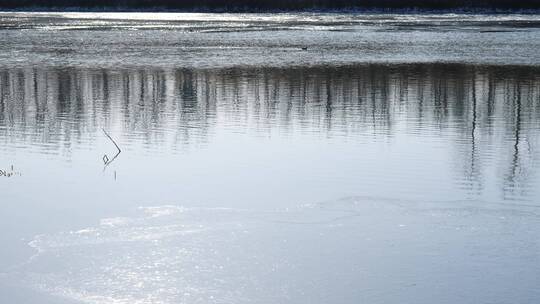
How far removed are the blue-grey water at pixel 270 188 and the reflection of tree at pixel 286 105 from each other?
0.25 ft

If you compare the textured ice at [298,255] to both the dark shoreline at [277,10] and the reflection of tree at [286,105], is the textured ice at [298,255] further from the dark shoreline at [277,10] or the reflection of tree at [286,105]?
the dark shoreline at [277,10]

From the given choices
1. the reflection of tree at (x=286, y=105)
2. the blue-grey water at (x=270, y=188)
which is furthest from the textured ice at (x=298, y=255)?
the reflection of tree at (x=286, y=105)

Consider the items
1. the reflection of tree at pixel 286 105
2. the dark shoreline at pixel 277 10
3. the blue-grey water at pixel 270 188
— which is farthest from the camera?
the dark shoreline at pixel 277 10

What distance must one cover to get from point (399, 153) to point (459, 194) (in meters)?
2.67

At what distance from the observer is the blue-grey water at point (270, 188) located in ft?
27.5

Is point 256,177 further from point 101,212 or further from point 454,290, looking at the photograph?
point 454,290

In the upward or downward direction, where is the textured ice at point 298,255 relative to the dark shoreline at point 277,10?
downward

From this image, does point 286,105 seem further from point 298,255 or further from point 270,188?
point 298,255

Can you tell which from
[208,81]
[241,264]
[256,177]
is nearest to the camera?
[241,264]

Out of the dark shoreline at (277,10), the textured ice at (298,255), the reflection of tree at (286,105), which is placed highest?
the dark shoreline at (277,10)

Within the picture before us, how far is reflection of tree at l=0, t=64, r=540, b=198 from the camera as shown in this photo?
1584 cm

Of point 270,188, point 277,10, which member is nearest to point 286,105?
point 270,188

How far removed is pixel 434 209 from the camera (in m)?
10.9

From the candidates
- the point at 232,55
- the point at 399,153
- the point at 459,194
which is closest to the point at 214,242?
the point at 459,194
